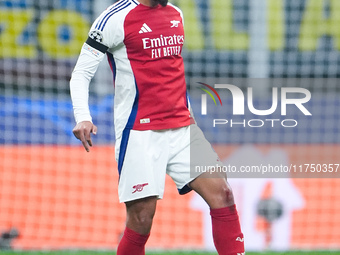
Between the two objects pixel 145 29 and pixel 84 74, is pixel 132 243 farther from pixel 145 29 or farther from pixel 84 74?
pixel 145 29

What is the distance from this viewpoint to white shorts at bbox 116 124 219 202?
3145 mm

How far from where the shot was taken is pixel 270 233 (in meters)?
5.02

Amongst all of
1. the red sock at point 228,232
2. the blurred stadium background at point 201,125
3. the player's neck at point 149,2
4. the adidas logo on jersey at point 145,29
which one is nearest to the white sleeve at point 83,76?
the adidas logo on jersey at point 145,29

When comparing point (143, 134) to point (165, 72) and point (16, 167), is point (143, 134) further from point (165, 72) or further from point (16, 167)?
point (16, 167)

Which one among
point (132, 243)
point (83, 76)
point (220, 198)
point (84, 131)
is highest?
point (83, 76)

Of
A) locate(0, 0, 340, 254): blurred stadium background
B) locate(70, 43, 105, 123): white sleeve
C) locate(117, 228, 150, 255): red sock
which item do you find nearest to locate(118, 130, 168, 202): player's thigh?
locate(117, 228, 150, 255): red sock

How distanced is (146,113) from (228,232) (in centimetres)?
70

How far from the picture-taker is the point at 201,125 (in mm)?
7086

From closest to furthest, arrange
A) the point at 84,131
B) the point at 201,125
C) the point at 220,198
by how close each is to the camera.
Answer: the point at 84,131 < the point at 220,198 < the point at 201,125

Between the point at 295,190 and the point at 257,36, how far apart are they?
5.76m

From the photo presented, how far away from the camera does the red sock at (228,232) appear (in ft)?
10.1

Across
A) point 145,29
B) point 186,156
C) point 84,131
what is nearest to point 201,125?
point 186,156

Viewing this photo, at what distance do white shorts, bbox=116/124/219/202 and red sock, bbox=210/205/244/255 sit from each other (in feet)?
0.76

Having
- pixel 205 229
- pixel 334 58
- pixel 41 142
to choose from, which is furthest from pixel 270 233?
pixel 334 58
